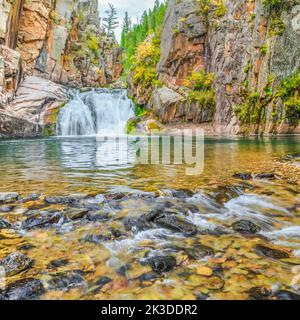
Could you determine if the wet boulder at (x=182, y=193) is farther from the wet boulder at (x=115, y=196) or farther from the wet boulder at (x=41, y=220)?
the wet boulder at (x=41, y=220)

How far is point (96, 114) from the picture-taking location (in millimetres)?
29734

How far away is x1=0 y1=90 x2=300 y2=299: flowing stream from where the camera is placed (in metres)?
2.46

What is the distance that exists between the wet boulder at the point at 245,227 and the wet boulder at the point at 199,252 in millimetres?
744

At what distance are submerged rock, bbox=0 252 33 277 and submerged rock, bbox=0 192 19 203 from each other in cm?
211

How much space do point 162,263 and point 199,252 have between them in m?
0.50

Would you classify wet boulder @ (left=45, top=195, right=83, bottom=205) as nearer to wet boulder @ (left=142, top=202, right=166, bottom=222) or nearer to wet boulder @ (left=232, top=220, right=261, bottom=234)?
wet boulder @ (left=142, top=202, right=166, bottom=222)

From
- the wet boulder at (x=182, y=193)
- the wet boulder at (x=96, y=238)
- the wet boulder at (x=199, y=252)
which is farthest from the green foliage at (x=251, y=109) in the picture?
the wet boulder at (x=96, y=238)

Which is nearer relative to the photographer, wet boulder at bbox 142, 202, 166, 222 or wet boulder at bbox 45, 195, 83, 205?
wet boulder at bbox 142, 202, 166, 222

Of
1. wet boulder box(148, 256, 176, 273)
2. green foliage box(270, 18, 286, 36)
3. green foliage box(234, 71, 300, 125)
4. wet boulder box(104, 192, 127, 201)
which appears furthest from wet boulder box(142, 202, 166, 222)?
green foliage box(270, 18, 286, 36)

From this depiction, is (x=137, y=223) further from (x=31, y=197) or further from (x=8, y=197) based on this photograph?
(x=8, y=197)

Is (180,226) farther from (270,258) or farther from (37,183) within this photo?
(37,183)

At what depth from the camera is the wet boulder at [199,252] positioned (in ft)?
9.69

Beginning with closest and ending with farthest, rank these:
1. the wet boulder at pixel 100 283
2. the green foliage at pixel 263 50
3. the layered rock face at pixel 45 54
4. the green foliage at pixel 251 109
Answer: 1. the wet boulder at pixel 100 283
2. the green foliage at pixel 263 50
3. the green foliage at pixel 251 109
4. the layered rock face at pixel 45 54

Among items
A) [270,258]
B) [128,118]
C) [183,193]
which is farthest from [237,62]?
[270,258]
